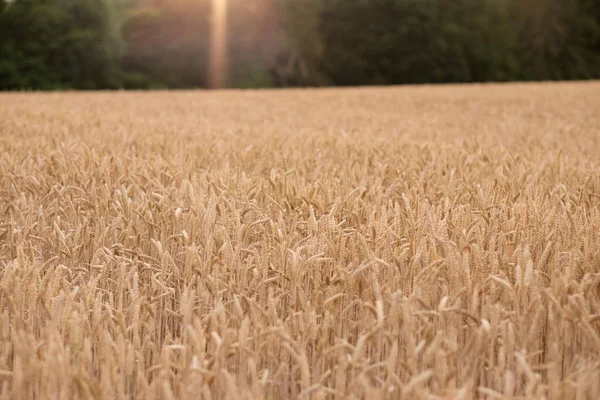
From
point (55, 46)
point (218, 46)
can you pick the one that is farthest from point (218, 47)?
point (55, 46)

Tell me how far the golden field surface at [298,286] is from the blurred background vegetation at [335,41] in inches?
934

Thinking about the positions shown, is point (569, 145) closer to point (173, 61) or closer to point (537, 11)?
point (173, 61)

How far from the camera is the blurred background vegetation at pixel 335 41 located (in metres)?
26.7

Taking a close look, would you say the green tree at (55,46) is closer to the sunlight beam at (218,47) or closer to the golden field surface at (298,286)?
the sunlight beam at (218,47)

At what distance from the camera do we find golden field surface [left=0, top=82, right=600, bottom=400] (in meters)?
1.28

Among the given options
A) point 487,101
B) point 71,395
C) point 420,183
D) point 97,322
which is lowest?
point 71,395

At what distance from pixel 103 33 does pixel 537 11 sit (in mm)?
18009

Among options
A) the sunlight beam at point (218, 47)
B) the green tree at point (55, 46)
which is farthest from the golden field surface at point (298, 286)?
the sunlight beam at point (218, 47)

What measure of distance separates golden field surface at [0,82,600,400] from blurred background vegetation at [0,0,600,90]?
23719 millimetres

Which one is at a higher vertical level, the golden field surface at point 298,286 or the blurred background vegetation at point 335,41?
the blurred background vegetation at point 335,41

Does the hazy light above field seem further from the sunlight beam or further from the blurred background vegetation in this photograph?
the blurred background vegetation

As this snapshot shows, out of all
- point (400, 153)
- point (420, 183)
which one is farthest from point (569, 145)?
point (420, 183)

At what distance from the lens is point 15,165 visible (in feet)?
11.1

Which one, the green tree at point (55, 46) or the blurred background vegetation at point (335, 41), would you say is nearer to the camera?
the green tree at point (55, 46)
